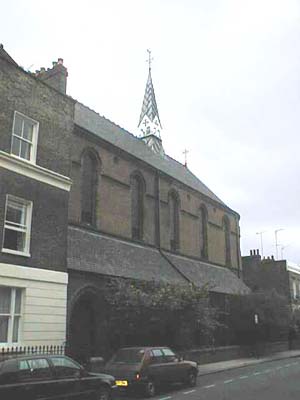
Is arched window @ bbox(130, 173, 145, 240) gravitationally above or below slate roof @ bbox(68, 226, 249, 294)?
above

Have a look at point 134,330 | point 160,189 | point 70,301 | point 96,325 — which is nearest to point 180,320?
point 134,330

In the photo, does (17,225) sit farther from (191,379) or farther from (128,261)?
(128,261)

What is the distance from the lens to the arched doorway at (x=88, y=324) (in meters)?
23.0

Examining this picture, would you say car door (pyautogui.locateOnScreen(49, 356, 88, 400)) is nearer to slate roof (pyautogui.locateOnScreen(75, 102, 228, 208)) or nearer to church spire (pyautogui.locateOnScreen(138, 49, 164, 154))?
slate roof (pyautogui.locateOnScreen(75, 102, 228, 208))

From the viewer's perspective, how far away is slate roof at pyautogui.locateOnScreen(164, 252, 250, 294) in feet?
112

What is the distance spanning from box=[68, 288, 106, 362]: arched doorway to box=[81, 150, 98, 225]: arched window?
5070 millimetres

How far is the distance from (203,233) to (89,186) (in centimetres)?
1503

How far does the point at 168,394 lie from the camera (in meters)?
17.7

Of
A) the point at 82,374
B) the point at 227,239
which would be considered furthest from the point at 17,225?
the point at 227,239

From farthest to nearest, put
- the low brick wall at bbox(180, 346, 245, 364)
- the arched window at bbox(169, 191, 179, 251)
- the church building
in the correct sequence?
1. the arched window at bbox(169, 191, 179, 251)
2. the low brick wall at bbox(180, 346, 245, 364)
3. the church building

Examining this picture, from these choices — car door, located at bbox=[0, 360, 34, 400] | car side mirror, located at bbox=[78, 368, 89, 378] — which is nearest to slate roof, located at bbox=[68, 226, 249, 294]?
car side mirror, located at bbox=[78, 368, 89, 378]

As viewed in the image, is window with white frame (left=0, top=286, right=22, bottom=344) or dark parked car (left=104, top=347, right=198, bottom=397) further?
window with white frame (left=0, top=286, right=22, bottom=344)

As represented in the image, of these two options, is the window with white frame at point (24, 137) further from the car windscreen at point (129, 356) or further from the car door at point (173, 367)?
the car door at point (173, 367)

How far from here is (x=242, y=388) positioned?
18.4 m
